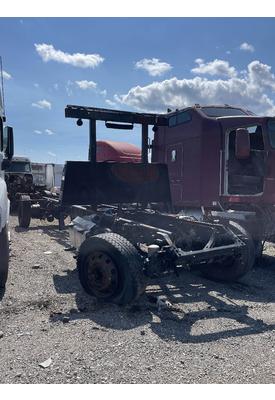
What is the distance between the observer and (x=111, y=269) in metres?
4.69

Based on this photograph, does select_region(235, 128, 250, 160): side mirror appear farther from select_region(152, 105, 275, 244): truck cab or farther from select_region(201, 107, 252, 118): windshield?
select_region(201, 107, 252, 118): windshield

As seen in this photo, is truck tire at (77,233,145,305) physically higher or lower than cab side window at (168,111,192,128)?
lower

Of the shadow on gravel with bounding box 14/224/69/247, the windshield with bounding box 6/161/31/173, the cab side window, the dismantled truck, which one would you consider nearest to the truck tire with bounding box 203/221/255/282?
the dismantled truck

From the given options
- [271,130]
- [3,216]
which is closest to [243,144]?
[271,130]

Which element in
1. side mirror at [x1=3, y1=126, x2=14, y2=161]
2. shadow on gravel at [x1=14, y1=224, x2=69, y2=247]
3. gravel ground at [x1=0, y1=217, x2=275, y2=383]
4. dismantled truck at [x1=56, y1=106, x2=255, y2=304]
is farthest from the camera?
shadow on gravel at [x1=14, y1=224, x2=69, y2=247]

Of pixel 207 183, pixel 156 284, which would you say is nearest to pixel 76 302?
pixel 156 284

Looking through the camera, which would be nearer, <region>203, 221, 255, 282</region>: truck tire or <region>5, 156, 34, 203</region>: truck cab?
<region>203, 221, 255, 282</region>: truck tire

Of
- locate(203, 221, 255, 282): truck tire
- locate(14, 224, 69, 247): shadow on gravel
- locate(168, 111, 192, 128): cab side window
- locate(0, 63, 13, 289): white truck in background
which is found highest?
locate(168, 111, 192, 128): cab side window

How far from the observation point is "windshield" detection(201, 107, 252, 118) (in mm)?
8518

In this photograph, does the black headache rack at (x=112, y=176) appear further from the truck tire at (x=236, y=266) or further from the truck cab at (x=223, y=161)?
the truck tire at (x=236, y=266)

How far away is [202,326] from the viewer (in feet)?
14.0

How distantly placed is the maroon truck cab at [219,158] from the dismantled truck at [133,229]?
0.31 ft

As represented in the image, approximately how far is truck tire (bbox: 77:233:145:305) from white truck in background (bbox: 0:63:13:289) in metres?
0.94

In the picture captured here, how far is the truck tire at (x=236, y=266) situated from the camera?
5.73 m
